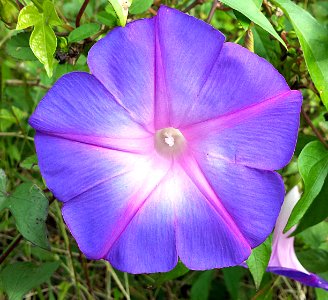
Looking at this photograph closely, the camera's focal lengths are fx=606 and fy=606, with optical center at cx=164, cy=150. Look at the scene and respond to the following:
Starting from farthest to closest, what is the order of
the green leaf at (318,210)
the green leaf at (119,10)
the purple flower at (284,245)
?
the purple flower at (284,245) → the green leaf at (318,210) → the green leaf at (119,10)

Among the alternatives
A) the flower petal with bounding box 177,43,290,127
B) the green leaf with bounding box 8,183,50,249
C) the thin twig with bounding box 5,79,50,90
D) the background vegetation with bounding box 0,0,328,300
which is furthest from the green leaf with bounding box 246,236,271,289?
the thin twig with bounding box 5,79,50,90

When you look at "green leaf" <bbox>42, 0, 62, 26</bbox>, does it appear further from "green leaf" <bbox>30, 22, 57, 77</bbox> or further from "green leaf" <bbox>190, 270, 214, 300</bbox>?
"green leaf" <bbox>190, 270, 214, 300</bbox>

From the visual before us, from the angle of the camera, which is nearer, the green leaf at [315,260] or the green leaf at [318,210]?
the green leaf at [318,210]

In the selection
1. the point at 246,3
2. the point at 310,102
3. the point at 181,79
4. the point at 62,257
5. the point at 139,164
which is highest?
the point at 246,3

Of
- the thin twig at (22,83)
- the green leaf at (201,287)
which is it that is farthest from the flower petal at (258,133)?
the thin twig at (22,83)

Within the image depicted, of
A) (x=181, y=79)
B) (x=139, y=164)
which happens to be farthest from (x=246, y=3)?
(x=139, y=164)

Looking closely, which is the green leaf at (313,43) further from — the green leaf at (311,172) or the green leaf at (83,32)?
the green leaf at (83,32)

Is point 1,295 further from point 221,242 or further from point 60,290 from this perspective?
point 221,242

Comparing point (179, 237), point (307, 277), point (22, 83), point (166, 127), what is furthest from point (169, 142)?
point (22, 83)
